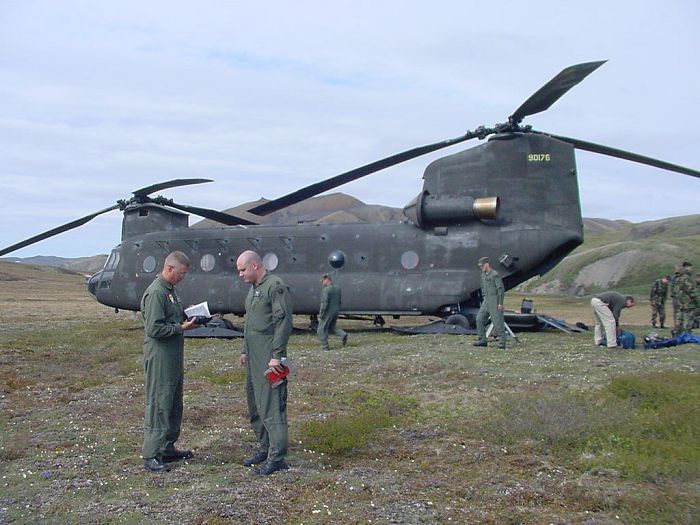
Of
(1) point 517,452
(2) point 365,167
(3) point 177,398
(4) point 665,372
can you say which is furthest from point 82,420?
(2) point 365,167

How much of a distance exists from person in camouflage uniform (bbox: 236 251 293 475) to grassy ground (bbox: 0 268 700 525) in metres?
0.29

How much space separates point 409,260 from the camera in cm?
1711

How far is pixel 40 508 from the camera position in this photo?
18.0ft

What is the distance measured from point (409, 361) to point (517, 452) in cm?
551

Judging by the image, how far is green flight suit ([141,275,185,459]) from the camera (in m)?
6.53

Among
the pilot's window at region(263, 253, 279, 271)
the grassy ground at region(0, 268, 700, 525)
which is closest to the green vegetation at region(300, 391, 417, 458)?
the grassy ground at region(0, 268, 700, 525)

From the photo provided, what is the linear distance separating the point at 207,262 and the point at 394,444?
12933 mm

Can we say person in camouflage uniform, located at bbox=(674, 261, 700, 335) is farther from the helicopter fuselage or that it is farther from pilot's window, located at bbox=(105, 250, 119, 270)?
pilot's window, located at bbox=(105, 250, 119, 270)

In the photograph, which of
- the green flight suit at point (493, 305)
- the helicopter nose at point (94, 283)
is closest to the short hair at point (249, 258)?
the green flight suit at point (493, 305)

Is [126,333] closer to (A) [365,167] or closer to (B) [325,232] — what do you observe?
(B) [325,232]

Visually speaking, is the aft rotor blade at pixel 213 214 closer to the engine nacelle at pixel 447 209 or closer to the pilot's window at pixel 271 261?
the pilot's window at pixel 271 261

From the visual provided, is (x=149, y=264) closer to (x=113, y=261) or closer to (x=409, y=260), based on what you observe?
(x=113, y=261)

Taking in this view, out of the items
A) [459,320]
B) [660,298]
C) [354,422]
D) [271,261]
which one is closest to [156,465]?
[354,422]

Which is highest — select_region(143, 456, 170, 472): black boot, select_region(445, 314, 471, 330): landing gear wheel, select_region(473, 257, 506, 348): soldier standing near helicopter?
select_region(473, 257, 506, 348): soldier standing near helicopter
